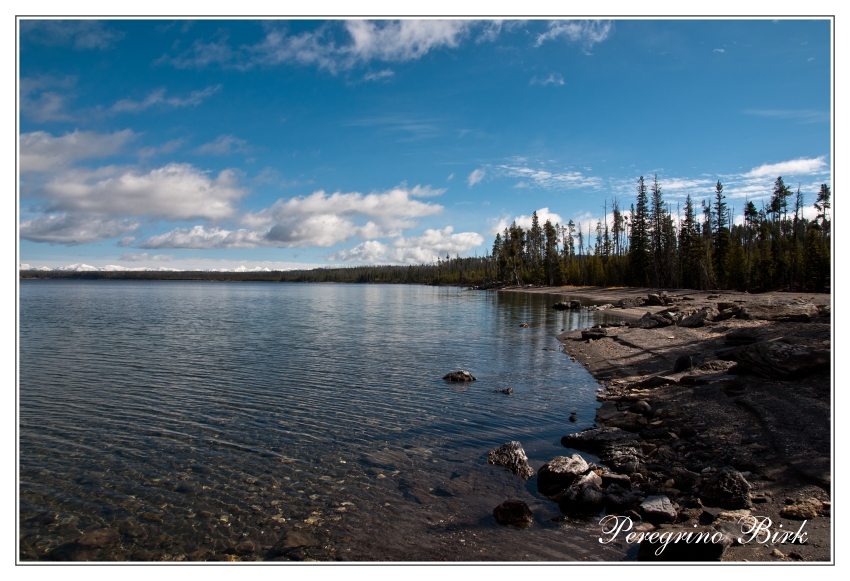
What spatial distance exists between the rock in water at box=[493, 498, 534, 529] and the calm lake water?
0.21 m

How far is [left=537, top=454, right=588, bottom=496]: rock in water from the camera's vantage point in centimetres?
1026

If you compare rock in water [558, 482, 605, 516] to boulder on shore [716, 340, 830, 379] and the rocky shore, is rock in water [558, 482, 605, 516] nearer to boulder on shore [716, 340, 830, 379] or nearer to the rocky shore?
the rocky shore

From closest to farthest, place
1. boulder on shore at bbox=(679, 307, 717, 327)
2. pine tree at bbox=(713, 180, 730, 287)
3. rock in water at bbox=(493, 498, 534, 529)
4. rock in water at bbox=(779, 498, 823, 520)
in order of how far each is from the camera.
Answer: rock in water at bbox=(779, 498, 823, 520) < rock in water at bbox=(493, 498, 534, 529) < boulder on shore at bbox=(679, 307, 717, 327) < pine tree at bbox=(713, 180, 730, 287)

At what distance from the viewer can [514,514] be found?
29.2 ft

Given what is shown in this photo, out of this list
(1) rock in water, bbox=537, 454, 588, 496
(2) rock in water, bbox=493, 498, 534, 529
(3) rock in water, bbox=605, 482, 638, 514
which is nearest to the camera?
(2) rock in water, bbox=493, 498, 534, 529

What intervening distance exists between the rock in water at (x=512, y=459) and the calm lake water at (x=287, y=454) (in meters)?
0.28

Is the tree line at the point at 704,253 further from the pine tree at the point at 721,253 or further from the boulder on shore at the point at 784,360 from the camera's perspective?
the boulder on shore at the point at 784,360

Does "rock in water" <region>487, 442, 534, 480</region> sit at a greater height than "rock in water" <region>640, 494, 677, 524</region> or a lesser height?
lesser

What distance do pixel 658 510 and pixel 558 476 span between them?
7.47 feet

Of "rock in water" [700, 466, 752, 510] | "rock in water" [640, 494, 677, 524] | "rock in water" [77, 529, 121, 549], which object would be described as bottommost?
"rock in water" [77, 529, 121, 549]

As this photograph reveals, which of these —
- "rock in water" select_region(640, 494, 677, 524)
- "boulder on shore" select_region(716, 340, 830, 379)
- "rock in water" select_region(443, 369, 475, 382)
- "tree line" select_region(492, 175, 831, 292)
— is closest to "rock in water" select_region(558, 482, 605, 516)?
"rock in water" select_region(640, 494, 677, 524)

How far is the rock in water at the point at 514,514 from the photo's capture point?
8.86 metres

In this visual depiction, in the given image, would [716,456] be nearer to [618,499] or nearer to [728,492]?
[728,492]

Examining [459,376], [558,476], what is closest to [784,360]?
[558,476]
